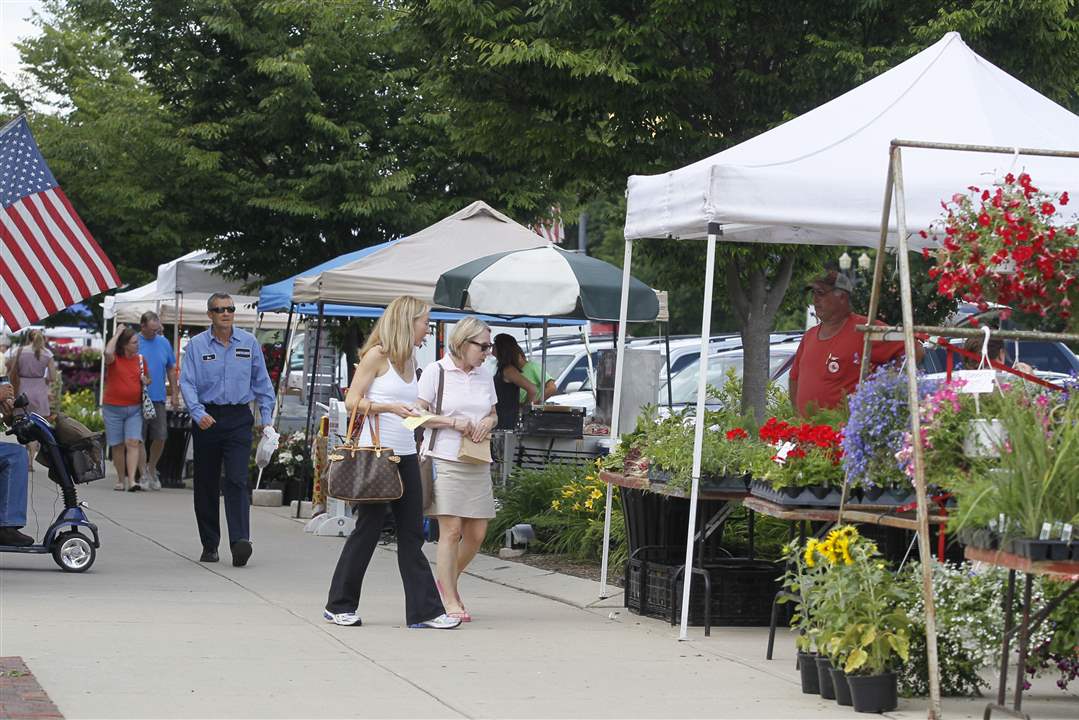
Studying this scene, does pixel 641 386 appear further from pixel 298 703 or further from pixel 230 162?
pixel 230 162

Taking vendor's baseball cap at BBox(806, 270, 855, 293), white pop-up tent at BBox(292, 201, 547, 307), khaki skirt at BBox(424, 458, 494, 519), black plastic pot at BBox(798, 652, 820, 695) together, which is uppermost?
white pop-up tent at BBox(292, 201, 547, 307)

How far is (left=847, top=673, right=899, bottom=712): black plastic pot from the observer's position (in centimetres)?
677

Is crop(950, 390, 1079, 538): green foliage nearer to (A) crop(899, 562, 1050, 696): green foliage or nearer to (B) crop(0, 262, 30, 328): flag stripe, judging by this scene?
(A) crop(899, 562, 1050, 696): green foliage

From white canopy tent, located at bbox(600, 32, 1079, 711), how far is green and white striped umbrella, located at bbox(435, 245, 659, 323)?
3.67m

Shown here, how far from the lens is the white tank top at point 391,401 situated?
8922mm

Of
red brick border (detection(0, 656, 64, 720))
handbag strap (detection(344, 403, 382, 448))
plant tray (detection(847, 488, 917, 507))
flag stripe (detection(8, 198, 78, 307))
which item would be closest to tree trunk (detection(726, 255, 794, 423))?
flag stripe (detection(8, 198, 78, 307))

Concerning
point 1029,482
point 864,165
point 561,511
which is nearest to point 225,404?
point 561,511

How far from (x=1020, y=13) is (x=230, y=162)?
11716 millimetres

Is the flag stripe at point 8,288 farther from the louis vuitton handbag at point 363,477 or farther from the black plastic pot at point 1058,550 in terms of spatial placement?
the black plastic pot at point 1058,550

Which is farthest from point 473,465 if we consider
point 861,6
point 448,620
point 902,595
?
point 861,6

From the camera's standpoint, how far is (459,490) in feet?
30.2

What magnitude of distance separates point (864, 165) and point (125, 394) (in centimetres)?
1169

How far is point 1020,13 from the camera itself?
14695 mm

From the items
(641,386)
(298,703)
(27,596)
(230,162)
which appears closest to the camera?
(298,703)
